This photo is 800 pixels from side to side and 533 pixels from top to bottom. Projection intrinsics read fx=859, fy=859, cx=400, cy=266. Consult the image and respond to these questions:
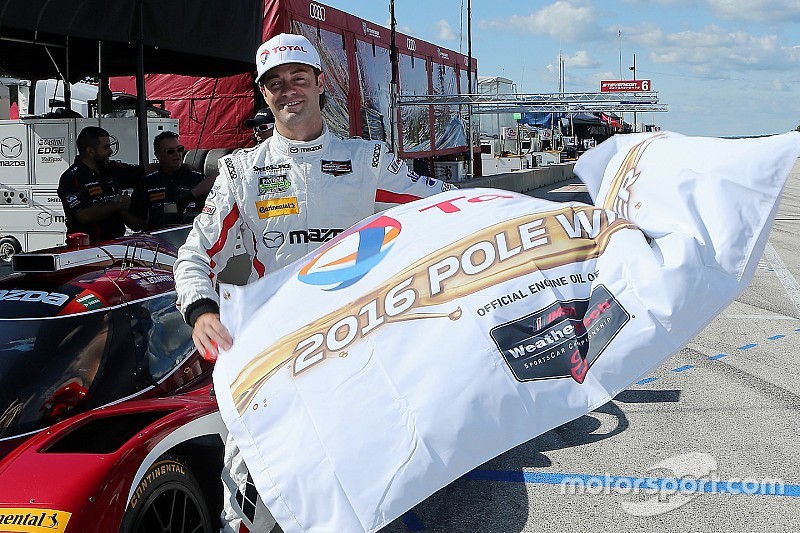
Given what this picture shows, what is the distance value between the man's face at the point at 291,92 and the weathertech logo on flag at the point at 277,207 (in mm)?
303

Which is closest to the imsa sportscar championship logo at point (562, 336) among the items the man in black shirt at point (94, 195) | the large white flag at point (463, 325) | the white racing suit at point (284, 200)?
the large white flag at point (463, 325)

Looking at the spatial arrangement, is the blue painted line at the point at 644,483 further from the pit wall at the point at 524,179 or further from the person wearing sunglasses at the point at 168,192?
the pit wall at the point at 524,179

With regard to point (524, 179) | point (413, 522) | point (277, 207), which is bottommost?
point (413, 522)

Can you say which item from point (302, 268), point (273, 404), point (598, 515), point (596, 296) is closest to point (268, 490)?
point (273, 404)

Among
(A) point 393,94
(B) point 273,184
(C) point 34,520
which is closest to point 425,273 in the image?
(B) point 273,184

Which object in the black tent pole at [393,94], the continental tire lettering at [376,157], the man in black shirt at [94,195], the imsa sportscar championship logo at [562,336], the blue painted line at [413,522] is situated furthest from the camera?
the black tent pole at [393,94]

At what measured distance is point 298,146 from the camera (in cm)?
342

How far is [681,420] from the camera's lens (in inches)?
233

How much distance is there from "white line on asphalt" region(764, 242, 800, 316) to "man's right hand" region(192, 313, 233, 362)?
834 cm

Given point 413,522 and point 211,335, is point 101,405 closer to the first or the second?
point 211,335

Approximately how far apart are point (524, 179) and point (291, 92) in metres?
26.0

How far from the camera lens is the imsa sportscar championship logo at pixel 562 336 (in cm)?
264

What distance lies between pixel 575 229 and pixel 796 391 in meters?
4.44

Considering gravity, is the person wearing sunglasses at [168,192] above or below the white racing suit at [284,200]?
above
